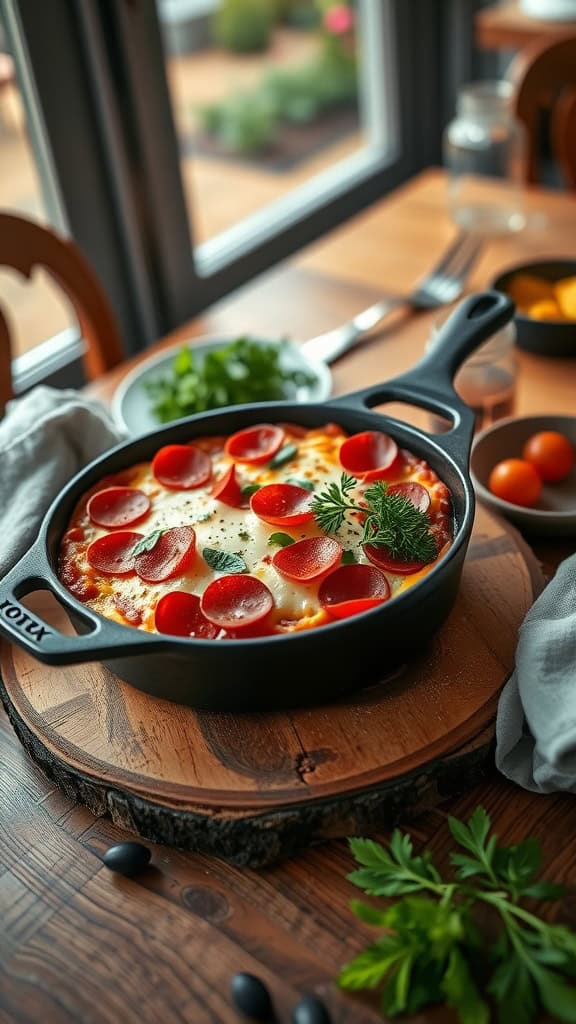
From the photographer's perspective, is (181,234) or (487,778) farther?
(181,234)

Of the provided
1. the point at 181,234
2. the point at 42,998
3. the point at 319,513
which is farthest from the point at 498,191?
the point at 42,998

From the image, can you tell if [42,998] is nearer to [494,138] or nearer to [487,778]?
[487,778]

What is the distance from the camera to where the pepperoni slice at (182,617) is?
108cm

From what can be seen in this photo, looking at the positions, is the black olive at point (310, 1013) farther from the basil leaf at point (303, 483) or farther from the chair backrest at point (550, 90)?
the chair backrest at point (550, 90)

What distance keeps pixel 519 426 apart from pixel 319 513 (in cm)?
44

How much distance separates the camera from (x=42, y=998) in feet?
3.03

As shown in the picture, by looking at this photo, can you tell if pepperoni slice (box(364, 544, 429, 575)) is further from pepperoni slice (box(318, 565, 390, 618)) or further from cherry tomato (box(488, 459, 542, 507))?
cherry tomato (box(488, 459, 542, 507))

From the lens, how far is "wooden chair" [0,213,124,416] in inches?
71.1

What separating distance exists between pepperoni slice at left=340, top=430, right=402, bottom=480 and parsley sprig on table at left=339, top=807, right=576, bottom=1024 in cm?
46

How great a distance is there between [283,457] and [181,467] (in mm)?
140

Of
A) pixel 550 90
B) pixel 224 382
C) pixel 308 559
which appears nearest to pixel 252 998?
pixel 308 559

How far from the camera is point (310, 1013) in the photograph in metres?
0.86

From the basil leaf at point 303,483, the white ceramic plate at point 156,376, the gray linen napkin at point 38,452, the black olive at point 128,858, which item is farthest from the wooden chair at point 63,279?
the black olive at point 128,858

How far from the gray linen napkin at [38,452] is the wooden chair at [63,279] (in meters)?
0.34
